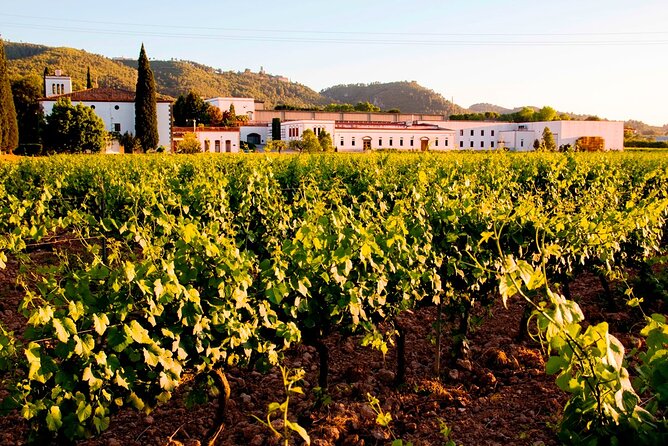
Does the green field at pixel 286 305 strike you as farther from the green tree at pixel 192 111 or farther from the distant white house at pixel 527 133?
the green tree at pixel 192 111

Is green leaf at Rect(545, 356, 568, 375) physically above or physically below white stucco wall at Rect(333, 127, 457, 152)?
below

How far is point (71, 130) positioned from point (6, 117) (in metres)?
4.40

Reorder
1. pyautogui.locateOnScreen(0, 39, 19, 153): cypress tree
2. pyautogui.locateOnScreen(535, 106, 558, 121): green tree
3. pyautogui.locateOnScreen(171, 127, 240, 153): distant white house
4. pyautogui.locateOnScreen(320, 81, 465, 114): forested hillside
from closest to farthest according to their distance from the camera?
pyautogui.locateOnScreen(0, 39, 19, 153): cypress tree
pyautogui.locateOnScreen(171, 127, 240, 153): distant white house
pyautogui.locateOnScreen(535, 106, 558, 121): green tree
pyautogui.locateOnScreen(320, 81, 465, 114): forested hillside

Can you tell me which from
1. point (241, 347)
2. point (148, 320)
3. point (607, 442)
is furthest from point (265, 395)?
point (607, 442)

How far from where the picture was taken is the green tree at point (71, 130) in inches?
1513

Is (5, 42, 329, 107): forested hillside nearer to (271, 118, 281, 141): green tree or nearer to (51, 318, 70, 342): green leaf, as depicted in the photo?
(271, 118, 281, 141): green tree

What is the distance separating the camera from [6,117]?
34.6 metres

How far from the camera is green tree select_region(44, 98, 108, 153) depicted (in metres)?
38.4

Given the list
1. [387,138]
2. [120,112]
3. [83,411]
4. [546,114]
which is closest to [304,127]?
[387,138]

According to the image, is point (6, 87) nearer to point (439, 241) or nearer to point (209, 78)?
point (439, 241)

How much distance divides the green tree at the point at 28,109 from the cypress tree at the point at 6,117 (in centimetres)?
1175

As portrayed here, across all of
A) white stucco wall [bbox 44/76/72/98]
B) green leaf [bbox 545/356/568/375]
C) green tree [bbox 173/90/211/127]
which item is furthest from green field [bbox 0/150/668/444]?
white stucco wall [bbox 44/76/72/98]

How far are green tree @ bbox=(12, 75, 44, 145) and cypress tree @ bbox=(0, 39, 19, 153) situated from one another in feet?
38.6

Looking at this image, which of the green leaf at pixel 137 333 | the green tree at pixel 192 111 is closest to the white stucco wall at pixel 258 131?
the green tree at pixel 192 111
